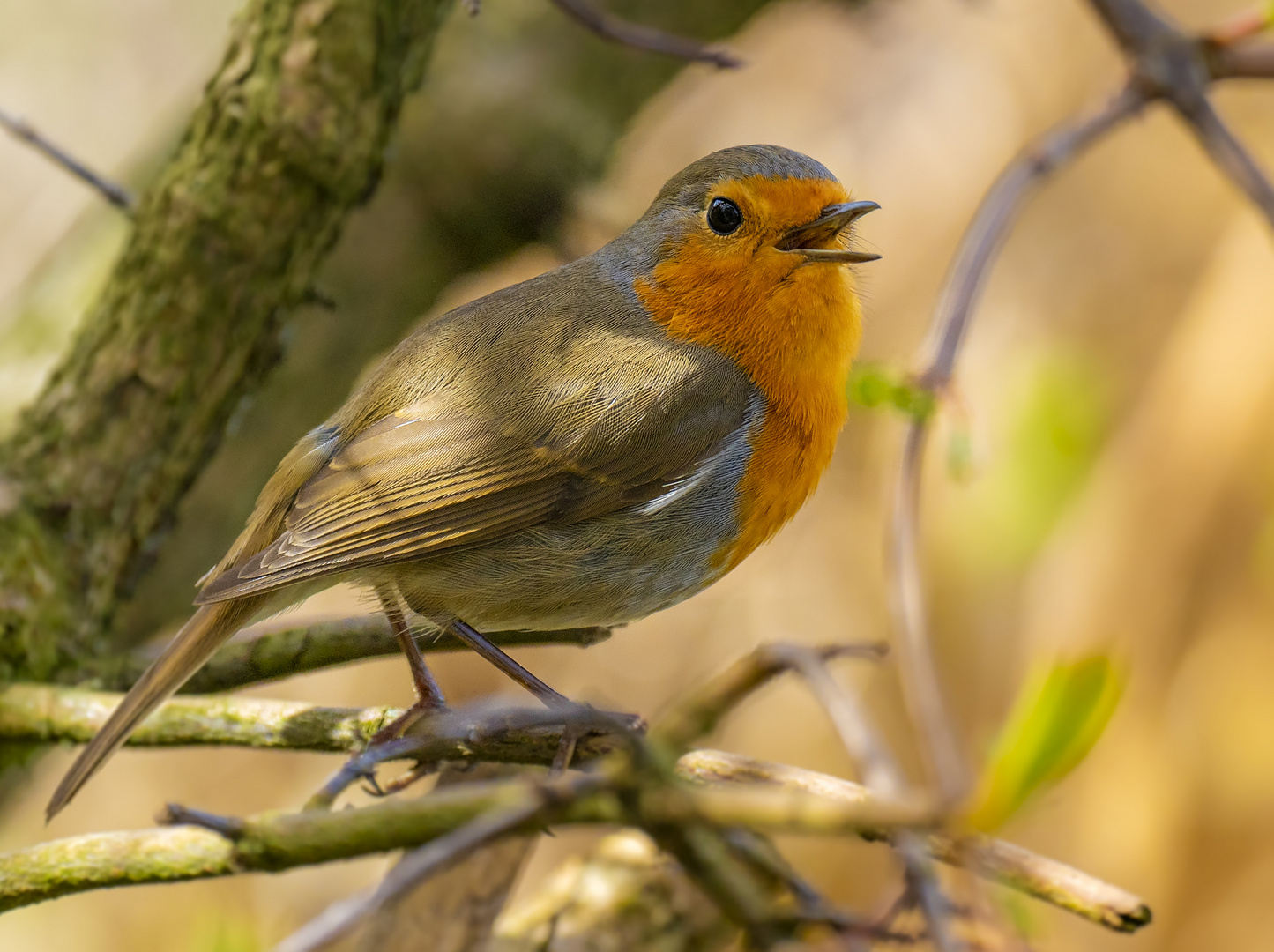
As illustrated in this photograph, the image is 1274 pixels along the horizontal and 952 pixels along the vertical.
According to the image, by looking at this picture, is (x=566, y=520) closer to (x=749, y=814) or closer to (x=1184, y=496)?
(x=749, y=814)

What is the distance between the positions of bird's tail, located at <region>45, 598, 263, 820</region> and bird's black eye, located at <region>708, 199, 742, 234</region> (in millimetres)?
1358

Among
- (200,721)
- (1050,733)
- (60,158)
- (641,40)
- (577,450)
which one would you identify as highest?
(641,40)

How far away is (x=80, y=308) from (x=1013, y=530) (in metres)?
2.85

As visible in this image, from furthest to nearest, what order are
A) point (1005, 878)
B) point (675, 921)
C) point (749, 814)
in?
point (675, 921) → point (1005, 878) → point (749, 814)

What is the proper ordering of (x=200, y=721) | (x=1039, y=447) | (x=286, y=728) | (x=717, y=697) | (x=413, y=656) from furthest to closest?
(x=1039, y=447), (x=413, y=656), (x=200, y=721), (x=286, y=728), (x=717, y=697)

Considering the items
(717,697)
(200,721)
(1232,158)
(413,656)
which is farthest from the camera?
(413,656)

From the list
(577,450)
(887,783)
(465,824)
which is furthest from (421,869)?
(577,450)

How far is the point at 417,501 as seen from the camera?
2.64m

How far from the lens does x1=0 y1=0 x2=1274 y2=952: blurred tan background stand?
3.80m

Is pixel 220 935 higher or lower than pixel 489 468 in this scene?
lower

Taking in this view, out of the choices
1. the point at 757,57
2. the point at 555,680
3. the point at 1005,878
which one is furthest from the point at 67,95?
the point at 1005,878

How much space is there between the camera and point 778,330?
2898 millimetres

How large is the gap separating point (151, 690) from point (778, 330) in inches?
60.1

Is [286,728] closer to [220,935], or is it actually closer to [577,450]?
[577,450]
